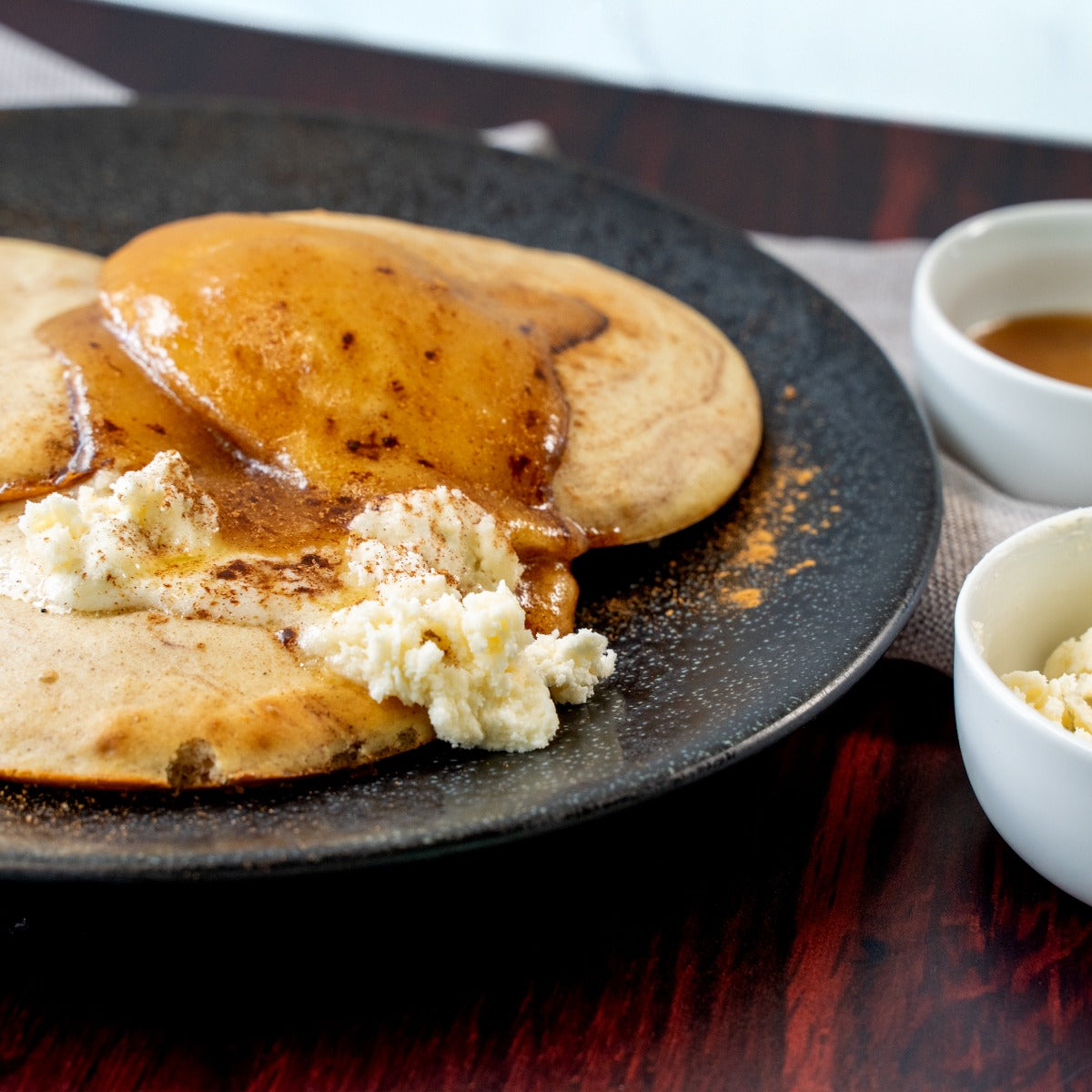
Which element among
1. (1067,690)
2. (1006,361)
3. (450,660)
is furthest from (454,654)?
(1006,361)

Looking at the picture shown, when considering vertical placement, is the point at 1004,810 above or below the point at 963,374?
below

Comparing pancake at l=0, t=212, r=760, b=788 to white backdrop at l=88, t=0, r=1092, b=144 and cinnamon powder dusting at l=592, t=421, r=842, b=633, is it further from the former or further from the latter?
white backdrop at l=88, t=0, r=1092, b=144

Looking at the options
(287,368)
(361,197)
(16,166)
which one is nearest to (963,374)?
(287,368)

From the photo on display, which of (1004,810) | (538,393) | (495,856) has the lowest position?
(495,856)

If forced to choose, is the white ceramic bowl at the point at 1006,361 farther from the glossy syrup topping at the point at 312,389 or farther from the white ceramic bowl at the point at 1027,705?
the glossy syrup topping at the point at 312,389

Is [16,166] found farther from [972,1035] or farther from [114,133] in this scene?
[972,1035]

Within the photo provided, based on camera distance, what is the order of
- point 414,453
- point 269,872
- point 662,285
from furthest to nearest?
point 662,285
point 414,453
point 269,872
